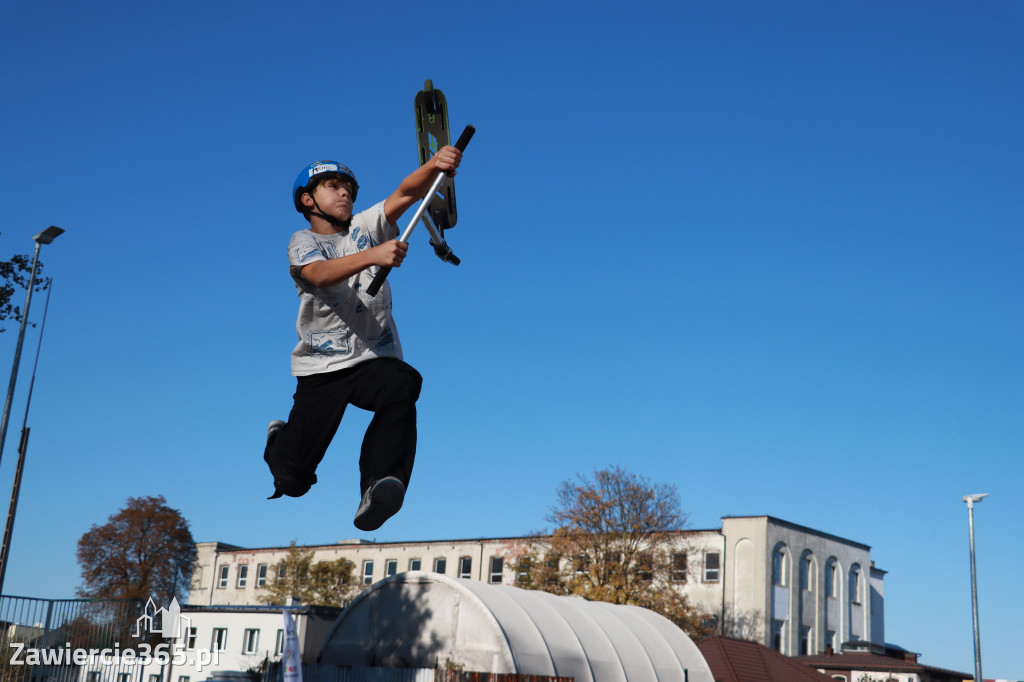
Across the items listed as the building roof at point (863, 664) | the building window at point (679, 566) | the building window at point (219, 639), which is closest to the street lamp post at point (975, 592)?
the building roof at point (863, 664)

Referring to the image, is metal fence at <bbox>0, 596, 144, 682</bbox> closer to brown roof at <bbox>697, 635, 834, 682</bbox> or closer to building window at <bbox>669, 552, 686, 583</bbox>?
brown roof at <bbox>697, 635, 834, 682</bbox>

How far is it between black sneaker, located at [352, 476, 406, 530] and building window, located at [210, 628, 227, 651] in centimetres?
5221

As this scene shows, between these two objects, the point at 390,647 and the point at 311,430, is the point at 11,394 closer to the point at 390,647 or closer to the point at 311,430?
the point at 390,647

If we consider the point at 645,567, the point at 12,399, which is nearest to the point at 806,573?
the point at 645,567

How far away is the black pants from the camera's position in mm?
5664

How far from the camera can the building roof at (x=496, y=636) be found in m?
34.6

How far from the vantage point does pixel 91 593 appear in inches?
2450

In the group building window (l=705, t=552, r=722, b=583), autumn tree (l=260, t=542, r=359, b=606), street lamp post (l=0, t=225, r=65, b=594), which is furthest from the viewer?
autumn tree (l=260, t=542, r=359, b=606)

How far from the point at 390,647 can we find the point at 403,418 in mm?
33928

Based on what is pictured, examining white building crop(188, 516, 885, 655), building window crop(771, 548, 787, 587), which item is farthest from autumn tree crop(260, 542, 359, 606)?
building window crop(771, 548, 787, 587)

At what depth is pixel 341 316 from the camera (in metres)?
5.74

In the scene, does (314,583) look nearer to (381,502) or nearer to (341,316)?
(341,316)

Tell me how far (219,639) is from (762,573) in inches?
1359

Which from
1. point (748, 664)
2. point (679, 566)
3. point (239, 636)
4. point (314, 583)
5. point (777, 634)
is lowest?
point (239, 636)
